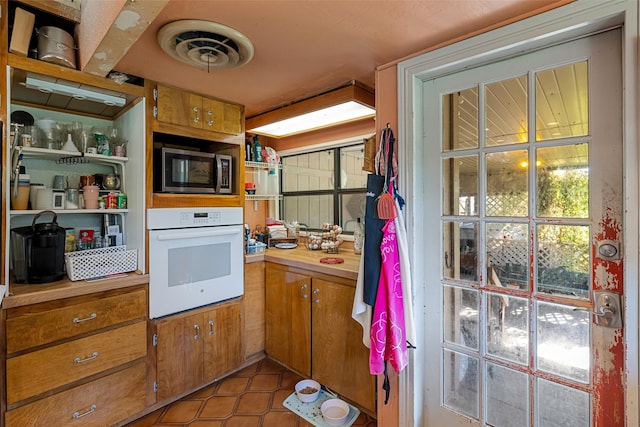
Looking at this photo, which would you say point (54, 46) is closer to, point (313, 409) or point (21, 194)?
point (21, 194)

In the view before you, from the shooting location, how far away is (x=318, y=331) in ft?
7.11

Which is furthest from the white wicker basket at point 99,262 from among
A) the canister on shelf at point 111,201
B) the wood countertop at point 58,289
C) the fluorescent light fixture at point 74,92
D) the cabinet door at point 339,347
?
the cabinet door at point 339,347

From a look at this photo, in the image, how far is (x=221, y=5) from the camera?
47.8 inches

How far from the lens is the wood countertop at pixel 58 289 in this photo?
4.93ft

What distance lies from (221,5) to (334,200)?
1959 millimetres

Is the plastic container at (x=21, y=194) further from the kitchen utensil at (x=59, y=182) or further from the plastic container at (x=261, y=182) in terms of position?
the plastic container at (x=261, y=182)

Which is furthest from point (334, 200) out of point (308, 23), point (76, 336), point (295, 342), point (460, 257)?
point (76, 336)

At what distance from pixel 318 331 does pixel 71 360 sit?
144 cm

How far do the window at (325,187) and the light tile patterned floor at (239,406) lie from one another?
4.71 ft

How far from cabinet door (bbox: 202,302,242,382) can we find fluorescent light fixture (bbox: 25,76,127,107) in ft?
5.14

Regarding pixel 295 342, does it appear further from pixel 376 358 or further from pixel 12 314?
pixel 12 314

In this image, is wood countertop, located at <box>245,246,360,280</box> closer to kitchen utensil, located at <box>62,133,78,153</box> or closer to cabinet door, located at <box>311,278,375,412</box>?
cabinet door, located at <box>311,278,375,412</box>

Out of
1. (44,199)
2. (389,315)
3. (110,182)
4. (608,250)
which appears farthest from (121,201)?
(608,250)

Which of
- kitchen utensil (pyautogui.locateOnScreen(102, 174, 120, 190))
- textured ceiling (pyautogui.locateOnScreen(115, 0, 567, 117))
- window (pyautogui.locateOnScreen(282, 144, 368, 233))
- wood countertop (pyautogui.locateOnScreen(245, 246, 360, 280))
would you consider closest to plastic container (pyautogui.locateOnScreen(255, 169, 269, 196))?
window (pyautogui.locateOnScreen(282, 144, 368, 233))
